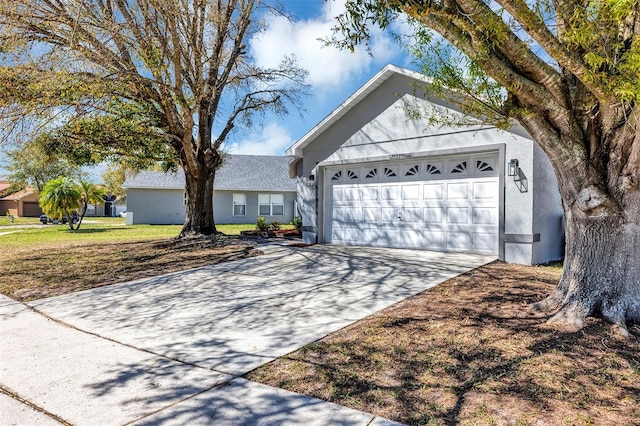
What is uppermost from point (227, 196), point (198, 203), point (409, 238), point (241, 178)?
point (241, 178)

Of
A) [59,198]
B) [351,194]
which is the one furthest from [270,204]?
[351,194]

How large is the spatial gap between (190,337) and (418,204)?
25.9 feet

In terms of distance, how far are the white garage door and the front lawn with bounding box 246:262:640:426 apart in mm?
4901

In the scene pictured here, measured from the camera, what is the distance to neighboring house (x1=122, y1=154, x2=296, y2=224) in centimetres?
2778

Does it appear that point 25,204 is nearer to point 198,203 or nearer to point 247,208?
point 247,208

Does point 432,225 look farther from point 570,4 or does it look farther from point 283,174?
point 283,174

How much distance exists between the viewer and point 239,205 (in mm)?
28734

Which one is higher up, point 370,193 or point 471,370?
point 370,193

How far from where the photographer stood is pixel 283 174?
98.1ft

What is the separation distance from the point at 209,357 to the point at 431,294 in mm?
3772

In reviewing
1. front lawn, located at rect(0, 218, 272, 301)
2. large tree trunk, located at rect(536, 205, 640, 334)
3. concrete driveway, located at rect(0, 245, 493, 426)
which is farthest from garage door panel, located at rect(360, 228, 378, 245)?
large tree trunk, located at rect(536, 205, 640, 334)

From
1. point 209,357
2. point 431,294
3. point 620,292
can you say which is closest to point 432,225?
point 431,294

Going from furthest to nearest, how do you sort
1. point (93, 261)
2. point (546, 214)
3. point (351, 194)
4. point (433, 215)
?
point (351, 194) < point (433, 215) < point (93, 261) < point (546, 214)

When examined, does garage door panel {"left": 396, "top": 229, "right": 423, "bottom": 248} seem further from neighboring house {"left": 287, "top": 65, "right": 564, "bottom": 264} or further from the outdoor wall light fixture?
the outdoor wall light fixture
